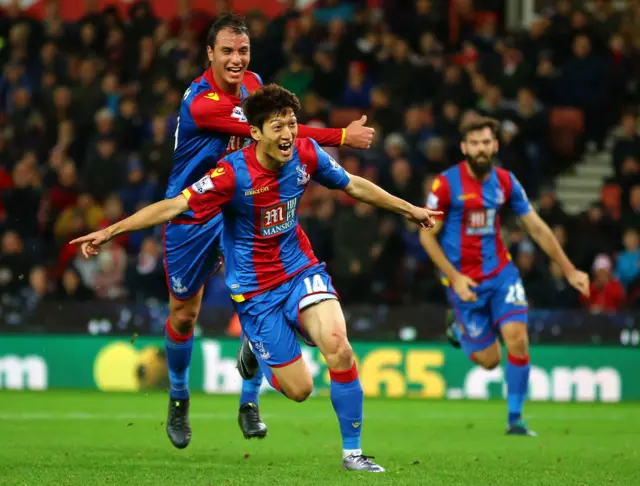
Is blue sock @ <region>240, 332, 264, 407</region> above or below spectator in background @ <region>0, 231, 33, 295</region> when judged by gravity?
below

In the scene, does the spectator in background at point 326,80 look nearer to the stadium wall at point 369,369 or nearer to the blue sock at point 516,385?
the stadium wall at point 369,369

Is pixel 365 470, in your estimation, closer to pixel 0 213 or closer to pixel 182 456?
pixel 182 456

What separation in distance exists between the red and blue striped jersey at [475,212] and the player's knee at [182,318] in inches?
117

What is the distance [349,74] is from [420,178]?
2.67 meters

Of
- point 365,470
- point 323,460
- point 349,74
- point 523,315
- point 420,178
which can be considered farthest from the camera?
point 349,74

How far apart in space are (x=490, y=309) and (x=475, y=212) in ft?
2.99

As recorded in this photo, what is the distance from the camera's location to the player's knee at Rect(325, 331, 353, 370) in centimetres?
812

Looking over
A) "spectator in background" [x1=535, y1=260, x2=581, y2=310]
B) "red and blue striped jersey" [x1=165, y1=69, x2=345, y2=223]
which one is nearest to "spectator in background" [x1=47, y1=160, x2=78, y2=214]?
"spectator in background" [x1=535, y1=260, x2=581, y2=310]

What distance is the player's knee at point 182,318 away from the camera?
982 cm

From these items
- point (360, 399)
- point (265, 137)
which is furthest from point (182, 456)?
point (265, 137)

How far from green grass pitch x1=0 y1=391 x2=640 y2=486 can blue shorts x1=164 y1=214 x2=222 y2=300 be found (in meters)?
1.26

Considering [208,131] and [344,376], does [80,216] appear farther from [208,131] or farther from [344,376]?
[344,376]

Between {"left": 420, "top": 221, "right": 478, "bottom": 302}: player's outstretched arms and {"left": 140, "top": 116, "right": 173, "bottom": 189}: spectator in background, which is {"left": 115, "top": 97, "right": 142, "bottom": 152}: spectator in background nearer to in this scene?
{"left": 140, "top": 116, "right": 173, "bottom": 189}: spectator in background

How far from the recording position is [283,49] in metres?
19.7
